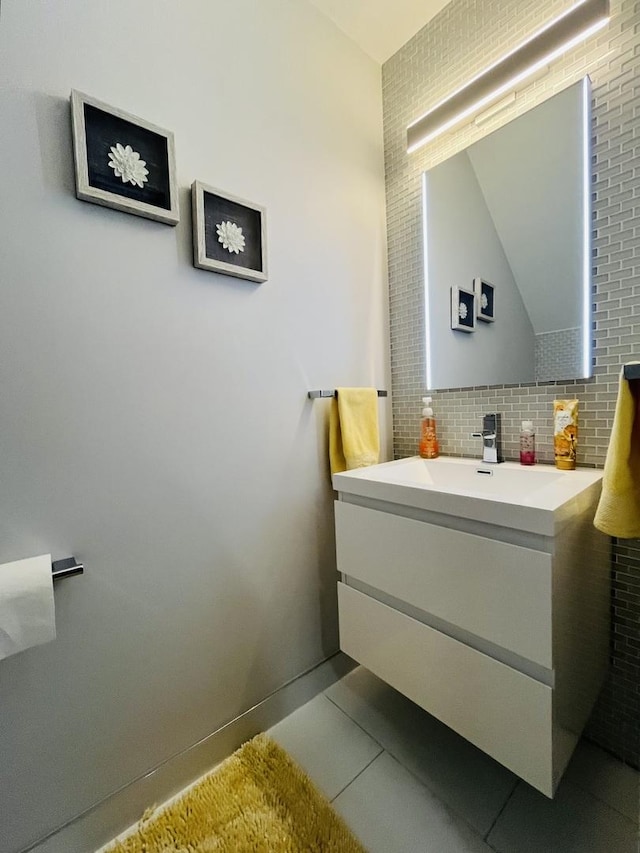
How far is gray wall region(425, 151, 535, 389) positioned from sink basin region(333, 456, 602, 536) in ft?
1.01

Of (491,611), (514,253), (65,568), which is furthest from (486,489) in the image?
(65,568)

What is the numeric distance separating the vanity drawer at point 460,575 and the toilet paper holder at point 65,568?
2.25ft

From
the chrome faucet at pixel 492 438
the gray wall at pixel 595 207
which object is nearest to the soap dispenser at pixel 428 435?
the gray wall at pixel 595 207

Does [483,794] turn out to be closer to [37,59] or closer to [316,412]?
[316,412]

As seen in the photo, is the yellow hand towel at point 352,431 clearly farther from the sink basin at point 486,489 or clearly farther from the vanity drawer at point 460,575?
the vanity drawer at point 460,575

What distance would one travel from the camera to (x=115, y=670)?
2.87 ft

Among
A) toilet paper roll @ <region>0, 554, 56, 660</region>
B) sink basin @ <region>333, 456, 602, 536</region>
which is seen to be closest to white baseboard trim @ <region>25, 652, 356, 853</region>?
toilet paper roll @ <region>0, 554, 56, 660</region>

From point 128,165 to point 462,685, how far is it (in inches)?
57.2

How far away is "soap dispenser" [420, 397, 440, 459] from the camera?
1.35m

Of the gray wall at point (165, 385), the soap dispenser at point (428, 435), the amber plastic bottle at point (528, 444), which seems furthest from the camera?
the soap dispenser at point (428, 435)

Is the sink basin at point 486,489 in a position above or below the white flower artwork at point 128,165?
below

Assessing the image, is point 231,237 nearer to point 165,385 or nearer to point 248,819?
point 165,385

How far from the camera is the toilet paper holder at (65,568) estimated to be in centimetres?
76

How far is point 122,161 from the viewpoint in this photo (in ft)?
2.68
